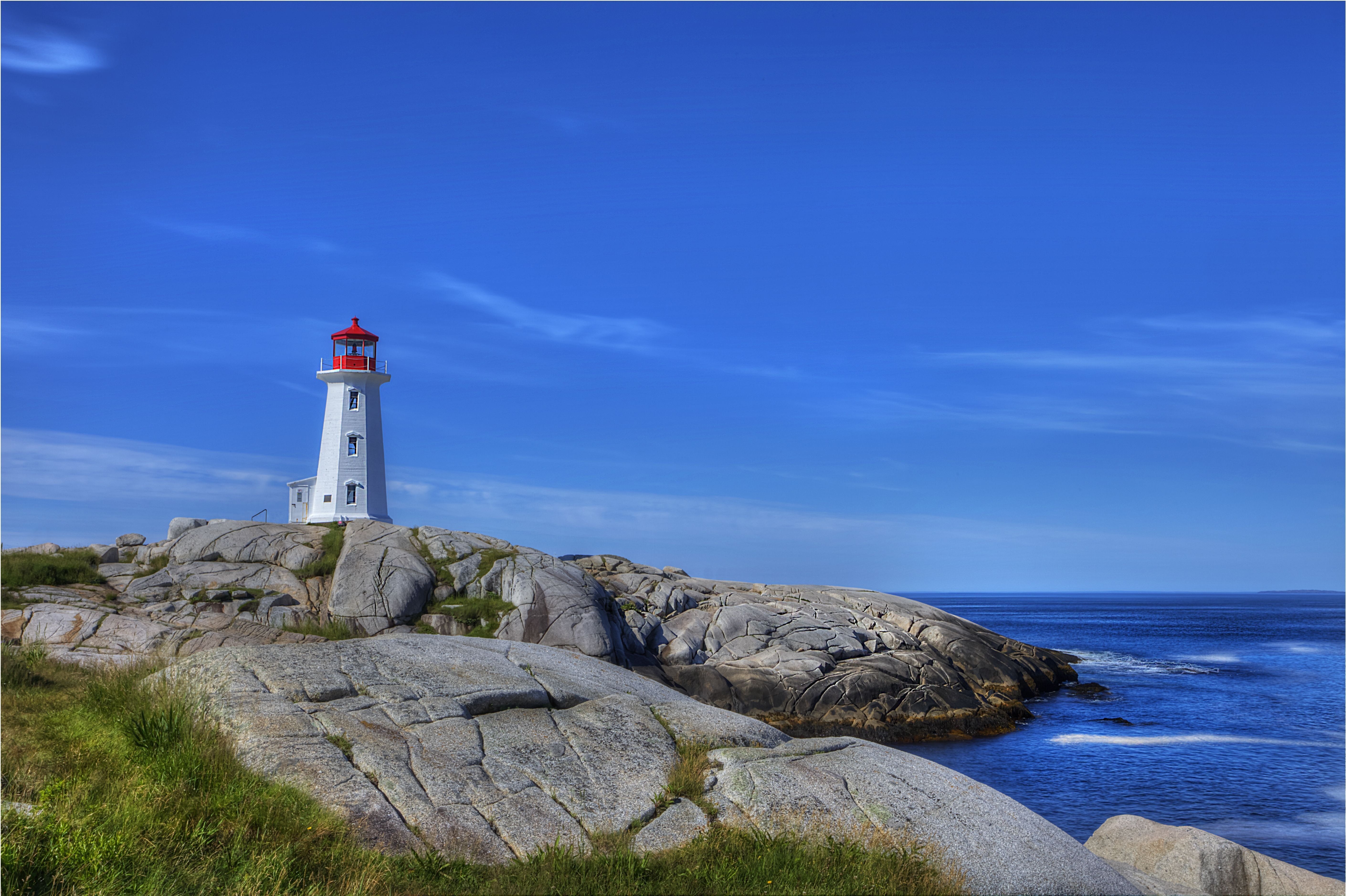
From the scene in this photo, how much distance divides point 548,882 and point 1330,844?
22.3 metres

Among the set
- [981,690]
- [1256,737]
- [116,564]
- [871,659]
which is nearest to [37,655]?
[116,564]

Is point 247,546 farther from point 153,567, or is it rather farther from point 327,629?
point 327,629

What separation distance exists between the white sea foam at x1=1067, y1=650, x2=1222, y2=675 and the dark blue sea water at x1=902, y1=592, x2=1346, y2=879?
254 millimetres

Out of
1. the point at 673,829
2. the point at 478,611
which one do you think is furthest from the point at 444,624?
the point at 673,829

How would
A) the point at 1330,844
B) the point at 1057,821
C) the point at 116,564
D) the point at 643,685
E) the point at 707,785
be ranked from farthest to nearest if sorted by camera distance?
the point at 116,564 → the point at 1057,821 → the point at 1330,844 → the point at 643,685 → the point at 707,785

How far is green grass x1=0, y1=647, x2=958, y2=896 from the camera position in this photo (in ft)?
23.8

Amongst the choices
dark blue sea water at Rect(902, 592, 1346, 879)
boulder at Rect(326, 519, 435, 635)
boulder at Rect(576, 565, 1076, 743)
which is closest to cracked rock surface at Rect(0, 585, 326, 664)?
boulder at Rect(326, 519, 435, 635)

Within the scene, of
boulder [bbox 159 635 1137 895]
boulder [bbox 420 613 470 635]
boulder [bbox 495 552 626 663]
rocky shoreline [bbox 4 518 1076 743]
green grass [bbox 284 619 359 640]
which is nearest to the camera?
boulder [bbox 159 635 1137 895]

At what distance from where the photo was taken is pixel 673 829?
9.36 m

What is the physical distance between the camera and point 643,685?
559 inches

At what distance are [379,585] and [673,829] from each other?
2253cm

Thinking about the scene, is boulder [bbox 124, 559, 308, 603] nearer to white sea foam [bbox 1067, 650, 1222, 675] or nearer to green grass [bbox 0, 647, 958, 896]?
green grass [bbox 0, 647, 958, 896]

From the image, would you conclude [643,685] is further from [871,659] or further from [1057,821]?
[871,659]

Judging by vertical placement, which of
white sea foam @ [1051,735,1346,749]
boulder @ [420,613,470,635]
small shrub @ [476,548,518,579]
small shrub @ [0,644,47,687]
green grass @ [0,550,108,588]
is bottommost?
white sea foam @ [1051,735,1346,749]
